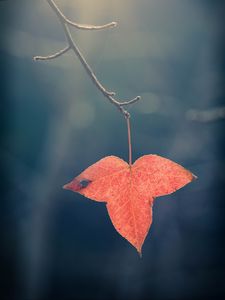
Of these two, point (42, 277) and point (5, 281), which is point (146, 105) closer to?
point (42, 277)

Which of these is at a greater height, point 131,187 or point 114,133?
point 114,133

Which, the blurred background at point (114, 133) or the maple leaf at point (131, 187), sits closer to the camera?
the maple leaf at point (131, 187)

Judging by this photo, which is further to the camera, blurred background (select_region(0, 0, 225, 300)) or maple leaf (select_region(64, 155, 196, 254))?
blurred background (select_region(0, 0, 225, 300))

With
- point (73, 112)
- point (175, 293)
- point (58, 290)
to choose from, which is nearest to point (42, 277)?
point (58, 290)

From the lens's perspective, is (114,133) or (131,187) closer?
(131,187)
